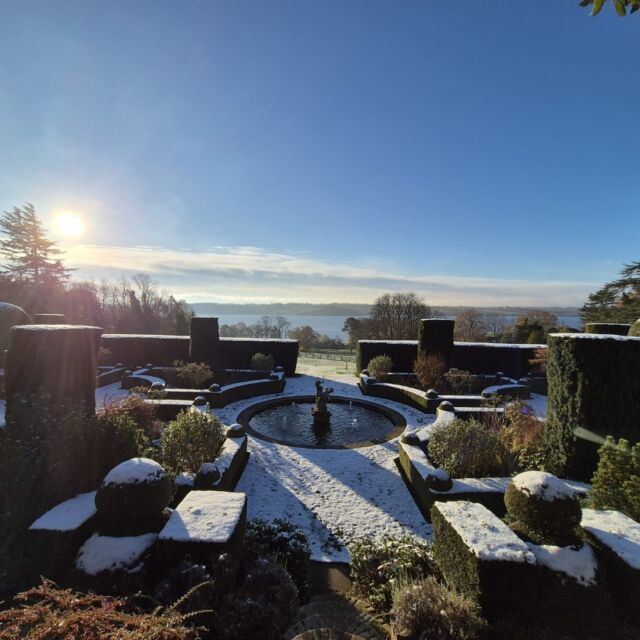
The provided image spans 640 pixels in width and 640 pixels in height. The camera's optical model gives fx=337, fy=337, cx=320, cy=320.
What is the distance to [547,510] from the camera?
139 inches

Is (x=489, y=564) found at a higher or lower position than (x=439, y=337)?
lower

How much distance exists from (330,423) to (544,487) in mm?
7361

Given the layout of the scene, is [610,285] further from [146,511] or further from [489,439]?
[146,511]

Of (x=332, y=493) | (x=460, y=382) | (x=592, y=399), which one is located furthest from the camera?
(x=460, y=382)

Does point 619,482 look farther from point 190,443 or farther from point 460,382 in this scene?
point 460,382

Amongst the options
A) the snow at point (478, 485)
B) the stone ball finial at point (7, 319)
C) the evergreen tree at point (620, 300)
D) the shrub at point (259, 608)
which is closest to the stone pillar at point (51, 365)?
the shrub at point (259, 608)

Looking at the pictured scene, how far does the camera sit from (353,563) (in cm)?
433

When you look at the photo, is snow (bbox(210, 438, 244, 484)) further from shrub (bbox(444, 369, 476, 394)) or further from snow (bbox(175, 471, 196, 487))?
shrub (bbox(444, 369, 476, 394))

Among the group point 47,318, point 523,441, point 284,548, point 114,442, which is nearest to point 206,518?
point 284,548

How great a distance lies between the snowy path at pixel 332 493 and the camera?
536cm

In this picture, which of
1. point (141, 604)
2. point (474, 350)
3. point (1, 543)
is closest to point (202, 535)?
point (141, 604)

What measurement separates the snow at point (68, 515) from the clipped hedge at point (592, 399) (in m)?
7.46

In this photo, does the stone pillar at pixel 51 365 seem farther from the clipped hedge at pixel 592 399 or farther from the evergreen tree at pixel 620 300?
the evergreen tree at pixel 620 300

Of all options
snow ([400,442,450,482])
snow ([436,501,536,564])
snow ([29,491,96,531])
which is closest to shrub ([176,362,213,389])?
snow ([400,442,450,482])
